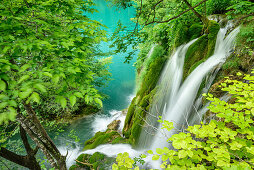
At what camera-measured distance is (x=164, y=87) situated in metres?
5.42

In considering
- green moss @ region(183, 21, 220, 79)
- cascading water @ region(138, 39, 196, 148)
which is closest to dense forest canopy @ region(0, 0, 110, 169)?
cascading water @ region(138, 39, 196, 148)

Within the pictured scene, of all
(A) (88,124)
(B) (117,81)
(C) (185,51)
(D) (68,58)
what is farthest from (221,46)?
(B) (117,81)

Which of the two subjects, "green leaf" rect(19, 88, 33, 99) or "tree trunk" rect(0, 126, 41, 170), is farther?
"tree trunk" rect(0, 126, 41, 170)

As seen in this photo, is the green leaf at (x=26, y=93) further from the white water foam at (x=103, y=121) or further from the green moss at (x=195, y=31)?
the white water foam at (x=103, y=121)

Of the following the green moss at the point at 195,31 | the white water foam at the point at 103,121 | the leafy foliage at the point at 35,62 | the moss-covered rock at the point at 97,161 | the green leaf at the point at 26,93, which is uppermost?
the green moss at the point at 195,31

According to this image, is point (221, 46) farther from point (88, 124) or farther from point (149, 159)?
point (88, 124)

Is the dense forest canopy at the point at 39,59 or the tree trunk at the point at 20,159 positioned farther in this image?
the tree trunk at the point at 20,159

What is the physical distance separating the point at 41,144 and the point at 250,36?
6.12m

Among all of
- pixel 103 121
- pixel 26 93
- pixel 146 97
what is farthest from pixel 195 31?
pixel 103 121

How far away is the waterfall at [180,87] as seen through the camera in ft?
12.9

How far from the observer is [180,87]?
15.5 ft

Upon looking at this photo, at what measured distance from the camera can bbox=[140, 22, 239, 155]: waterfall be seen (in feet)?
12.9

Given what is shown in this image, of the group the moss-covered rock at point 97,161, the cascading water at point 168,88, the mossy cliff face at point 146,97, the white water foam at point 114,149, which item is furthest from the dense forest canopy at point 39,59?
the mossy cliff face at point 146,97

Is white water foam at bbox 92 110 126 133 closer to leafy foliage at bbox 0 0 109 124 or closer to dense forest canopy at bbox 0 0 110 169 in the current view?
dense forest canopy at bbox 0 0 110 169
